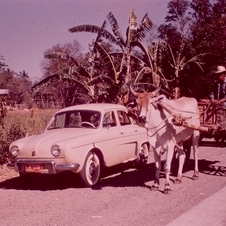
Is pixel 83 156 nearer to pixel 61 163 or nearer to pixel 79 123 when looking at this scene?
pixel 61 163

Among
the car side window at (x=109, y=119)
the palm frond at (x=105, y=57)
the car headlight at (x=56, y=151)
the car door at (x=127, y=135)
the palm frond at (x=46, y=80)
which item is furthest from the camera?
the palm frond at (x=105, y=57)

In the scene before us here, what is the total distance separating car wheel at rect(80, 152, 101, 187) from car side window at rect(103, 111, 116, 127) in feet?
3.25

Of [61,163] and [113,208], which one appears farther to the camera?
[61,163]

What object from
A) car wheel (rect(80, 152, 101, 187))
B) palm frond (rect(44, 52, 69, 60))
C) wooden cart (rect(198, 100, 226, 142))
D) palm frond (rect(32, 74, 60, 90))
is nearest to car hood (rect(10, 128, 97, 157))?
car wheel (rect(80, 152, 101, 187))

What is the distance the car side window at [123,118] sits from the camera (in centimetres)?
1080

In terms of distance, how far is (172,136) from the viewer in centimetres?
877

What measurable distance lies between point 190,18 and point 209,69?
465 inches

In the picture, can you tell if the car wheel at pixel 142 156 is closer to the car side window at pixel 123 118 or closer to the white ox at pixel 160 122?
the car side window at pixel 123 118

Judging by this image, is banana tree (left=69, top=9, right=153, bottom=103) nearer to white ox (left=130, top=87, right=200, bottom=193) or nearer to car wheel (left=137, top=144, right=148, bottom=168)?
car wheel (left=137, top=144, right=148, bottom=168)

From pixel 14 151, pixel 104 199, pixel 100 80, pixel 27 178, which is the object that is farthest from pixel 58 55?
pixel 104 199

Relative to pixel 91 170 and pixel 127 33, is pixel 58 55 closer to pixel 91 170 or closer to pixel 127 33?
pixel 127 33

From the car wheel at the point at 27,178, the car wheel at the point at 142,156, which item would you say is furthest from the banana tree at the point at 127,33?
the car wheel at the point at 27,178

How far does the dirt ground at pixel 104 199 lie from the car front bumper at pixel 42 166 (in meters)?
0.50

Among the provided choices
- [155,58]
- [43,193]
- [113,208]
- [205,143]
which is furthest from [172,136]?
[155,58]
